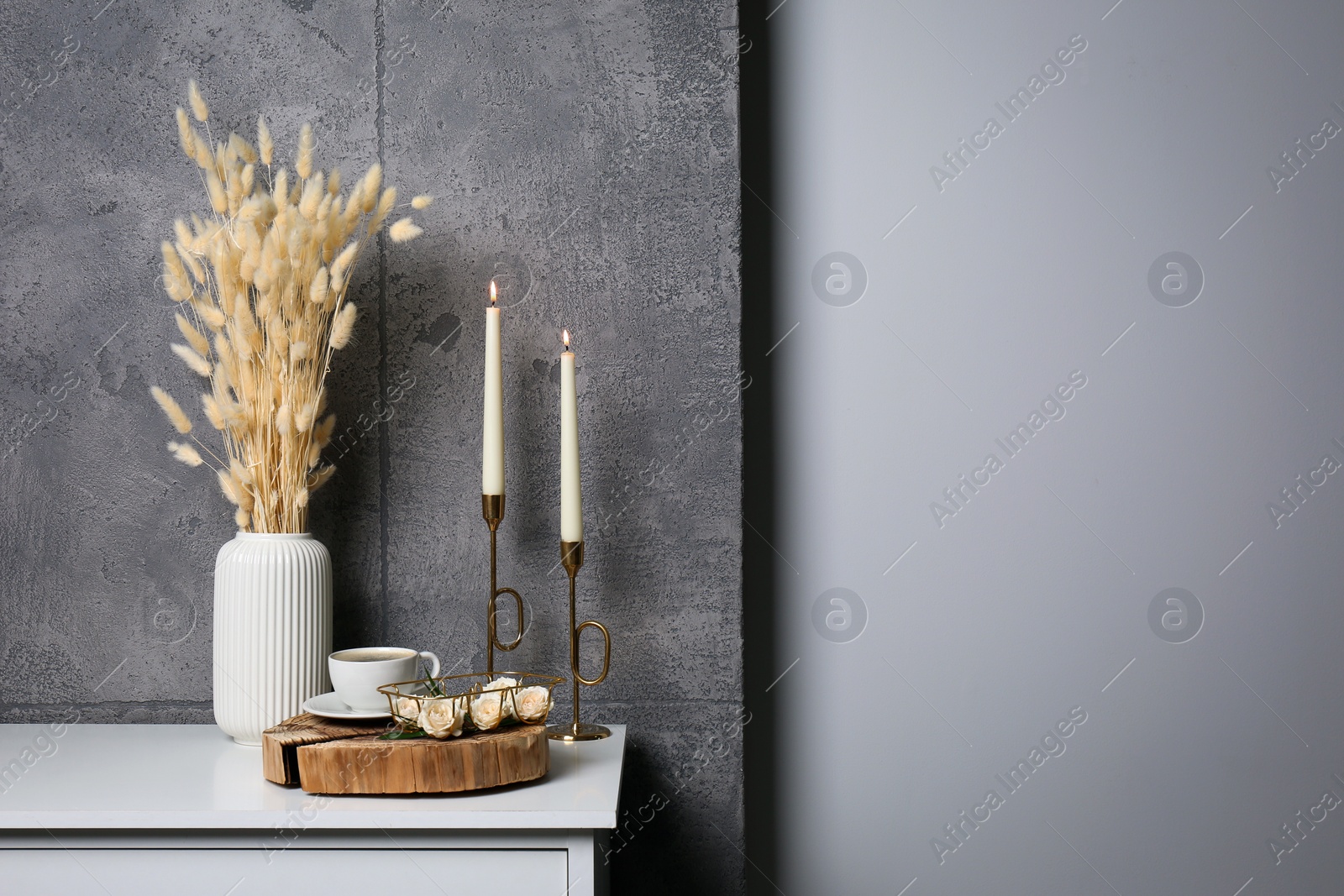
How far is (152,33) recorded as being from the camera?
4.49 feet

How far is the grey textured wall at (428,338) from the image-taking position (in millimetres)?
1322

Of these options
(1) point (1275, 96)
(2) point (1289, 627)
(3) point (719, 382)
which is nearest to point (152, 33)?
(3) point (719, 382)

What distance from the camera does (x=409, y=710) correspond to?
3.32ft

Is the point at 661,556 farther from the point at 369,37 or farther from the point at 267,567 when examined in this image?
the point at 369,37

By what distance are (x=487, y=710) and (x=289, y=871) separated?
25cm

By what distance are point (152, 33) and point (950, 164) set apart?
3.95 feet

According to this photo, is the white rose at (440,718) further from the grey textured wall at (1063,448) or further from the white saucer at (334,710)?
the grey textured wall at (1063,448)

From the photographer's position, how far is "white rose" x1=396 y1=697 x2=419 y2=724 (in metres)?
1.01

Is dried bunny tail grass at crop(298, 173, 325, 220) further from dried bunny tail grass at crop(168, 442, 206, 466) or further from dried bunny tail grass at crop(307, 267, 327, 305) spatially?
dried bunny tail grass at crop(168, 442, 206, 466)

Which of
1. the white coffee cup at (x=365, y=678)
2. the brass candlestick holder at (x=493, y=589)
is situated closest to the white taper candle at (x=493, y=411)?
the brass candlestick holder at (x=493, y=589)

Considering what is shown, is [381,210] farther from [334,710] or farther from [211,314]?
[334,710]

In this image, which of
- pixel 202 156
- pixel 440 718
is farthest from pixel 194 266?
pixel 440 718

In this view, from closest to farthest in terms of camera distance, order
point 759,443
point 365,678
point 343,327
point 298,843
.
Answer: point 298,843, point 365,678, point 343,327, point 759,443

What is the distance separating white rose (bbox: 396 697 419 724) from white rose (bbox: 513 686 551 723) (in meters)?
0.10
